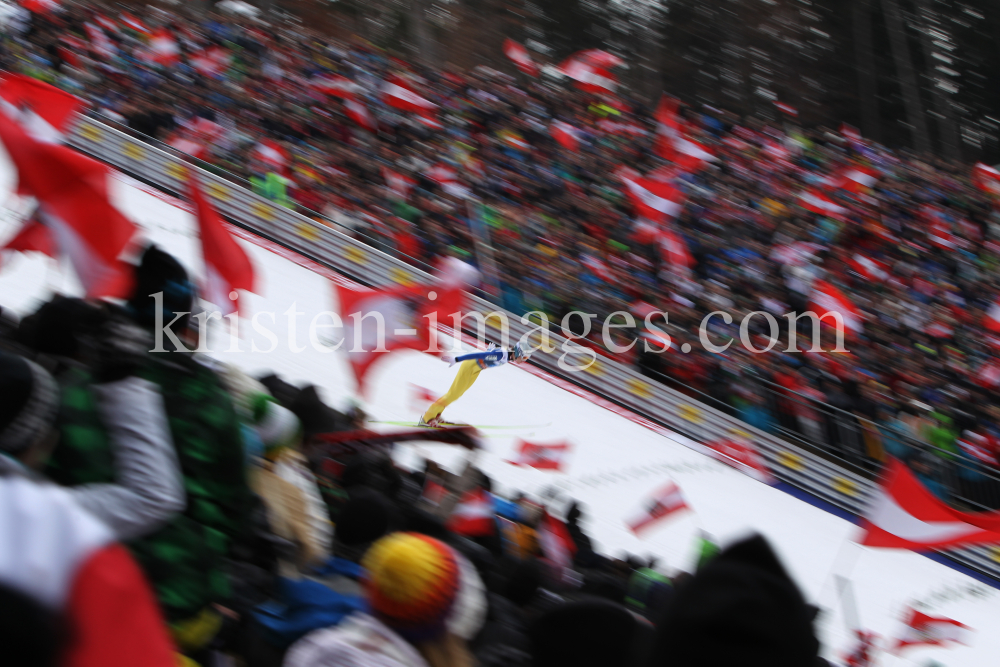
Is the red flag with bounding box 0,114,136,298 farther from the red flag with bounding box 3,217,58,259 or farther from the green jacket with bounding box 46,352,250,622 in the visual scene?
the green jacket with bounding box 46,352,250,622

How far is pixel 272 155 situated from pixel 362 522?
11468 mm

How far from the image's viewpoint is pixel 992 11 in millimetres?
29438

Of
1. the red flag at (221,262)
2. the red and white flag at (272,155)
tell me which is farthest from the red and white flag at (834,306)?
the red flag at (221,262)

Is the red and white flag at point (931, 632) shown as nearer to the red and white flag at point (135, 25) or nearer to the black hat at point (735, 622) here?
the black hat at point (735, 622)

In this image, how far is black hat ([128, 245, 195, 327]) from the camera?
9.13 ft

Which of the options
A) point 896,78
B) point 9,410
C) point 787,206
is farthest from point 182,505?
point 896,78

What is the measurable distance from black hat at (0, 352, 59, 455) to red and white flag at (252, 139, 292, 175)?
12.0 metres

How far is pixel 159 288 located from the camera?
2822mm

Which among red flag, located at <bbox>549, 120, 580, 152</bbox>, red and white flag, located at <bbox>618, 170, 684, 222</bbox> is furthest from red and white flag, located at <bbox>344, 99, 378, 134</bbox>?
red and white flag, located at <bbox>618, 170, 684, 222</bbox>

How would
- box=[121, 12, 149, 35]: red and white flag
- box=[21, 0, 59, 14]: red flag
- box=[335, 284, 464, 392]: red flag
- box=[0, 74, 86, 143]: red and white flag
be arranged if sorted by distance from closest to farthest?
box=[0, 74, 86, 143]: red and white flag < box=[335, 284, 464, 392]: red flag < box=[21, 0, 59, 14]: red flag < box=[121, 12, 149, 35]: red and white flag

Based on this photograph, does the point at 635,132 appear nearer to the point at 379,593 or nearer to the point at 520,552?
the point at 520,552

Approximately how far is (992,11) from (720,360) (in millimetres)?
23765

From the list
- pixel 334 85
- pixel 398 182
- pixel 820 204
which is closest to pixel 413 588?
pixel 398 182

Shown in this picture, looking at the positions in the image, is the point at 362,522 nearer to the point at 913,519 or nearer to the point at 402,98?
the point at 913,519
